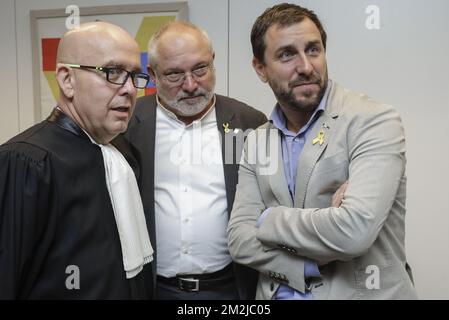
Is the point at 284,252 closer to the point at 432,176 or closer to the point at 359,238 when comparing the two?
the point at 359,238

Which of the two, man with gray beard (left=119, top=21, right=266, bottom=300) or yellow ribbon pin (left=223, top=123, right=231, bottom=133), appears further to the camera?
yellow ribbon pin (left=223, top=123, right=231, bottom=133)

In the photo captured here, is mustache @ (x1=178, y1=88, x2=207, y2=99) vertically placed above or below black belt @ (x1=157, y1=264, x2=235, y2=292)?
above

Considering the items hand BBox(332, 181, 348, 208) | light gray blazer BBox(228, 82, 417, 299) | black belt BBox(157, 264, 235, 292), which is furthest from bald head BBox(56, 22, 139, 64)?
black belt BBox(157, 264, 235, 292)

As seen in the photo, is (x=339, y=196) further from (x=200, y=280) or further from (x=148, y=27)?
(x=148, y=27)

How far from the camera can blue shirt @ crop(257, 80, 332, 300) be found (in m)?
1.25

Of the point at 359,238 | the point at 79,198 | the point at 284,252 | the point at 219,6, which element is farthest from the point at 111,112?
the point at 219,6

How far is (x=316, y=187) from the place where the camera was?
1.27 m

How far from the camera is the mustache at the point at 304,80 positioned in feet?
4.52

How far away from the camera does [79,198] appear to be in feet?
Result: 3.93

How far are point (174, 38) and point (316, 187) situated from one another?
0.85m

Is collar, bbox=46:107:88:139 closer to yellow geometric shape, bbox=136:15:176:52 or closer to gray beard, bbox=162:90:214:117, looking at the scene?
gray beard, bbox=162:90:214:117

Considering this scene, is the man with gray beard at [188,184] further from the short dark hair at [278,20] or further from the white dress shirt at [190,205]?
the short dark hair at [278,20]

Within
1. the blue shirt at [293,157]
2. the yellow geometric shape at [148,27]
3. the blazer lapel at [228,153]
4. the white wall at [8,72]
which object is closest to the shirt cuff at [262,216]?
the blue shirt at [293,157]

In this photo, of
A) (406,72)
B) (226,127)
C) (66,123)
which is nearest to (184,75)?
(226,127)
